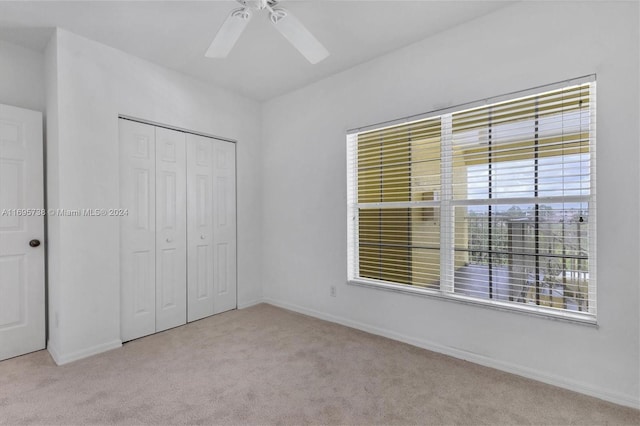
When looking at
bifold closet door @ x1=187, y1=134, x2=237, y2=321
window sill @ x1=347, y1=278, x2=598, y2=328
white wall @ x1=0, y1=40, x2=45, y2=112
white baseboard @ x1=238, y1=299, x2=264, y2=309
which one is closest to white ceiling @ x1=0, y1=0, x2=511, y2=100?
white wall @ x1=0, y1=40, x2=45, y2=112

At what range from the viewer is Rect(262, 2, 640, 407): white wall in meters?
1.81

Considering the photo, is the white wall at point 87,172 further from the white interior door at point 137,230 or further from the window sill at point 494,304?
the window sill at point 494,304

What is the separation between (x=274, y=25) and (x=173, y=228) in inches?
84.2

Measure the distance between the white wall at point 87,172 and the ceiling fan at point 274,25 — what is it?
1164 mm

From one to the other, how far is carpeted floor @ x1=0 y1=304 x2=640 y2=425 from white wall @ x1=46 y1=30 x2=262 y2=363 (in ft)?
0.94

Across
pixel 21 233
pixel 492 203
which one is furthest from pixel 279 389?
pixel 21 233

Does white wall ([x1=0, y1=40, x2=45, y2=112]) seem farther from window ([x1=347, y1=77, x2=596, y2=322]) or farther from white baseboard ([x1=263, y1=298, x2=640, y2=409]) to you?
white baseboard ([x1=263, y1=298, x2=640, y2=409])

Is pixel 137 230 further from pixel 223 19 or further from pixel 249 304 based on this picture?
pixel 223 19

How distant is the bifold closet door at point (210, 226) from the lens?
324cm

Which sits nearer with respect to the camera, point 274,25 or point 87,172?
point 274,25

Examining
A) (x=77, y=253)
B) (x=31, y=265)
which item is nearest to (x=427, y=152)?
(x=77, y=253)

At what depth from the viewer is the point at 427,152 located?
261cm

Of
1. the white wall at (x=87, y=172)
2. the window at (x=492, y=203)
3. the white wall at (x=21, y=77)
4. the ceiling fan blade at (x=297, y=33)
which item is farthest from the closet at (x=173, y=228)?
the ceiling fan blade at (x=297, y=33)

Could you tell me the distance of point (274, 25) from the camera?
6.41ft
